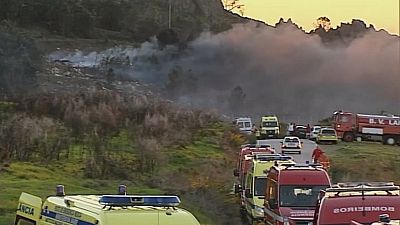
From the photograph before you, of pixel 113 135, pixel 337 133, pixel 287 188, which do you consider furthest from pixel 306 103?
pixel 287 188

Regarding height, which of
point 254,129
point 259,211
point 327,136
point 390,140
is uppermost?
point 254,129

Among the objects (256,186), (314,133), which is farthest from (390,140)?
(256,186)

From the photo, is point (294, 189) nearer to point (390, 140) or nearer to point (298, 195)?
point (298, 195)

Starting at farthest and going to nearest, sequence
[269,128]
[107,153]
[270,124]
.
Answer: [270,124] < [269,128] < [107,153]

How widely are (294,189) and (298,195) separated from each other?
Answer: 6.2 inches

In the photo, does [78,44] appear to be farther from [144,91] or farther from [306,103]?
[306,103]

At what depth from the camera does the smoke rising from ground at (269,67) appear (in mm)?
71062

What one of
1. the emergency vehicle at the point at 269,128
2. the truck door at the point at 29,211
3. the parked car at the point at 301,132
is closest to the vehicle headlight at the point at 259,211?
the truck door at the point at 29,211

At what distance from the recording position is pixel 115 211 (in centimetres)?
1005

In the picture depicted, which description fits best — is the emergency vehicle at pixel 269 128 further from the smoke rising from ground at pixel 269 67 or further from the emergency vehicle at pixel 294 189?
the emergency vehicle at pixel 294 189

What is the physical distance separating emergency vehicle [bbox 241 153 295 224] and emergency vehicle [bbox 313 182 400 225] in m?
9.20

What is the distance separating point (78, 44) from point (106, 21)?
695cm

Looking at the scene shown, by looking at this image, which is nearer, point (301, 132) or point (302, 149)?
point (302, 149)

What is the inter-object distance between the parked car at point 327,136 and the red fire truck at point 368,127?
2415 millimetres
